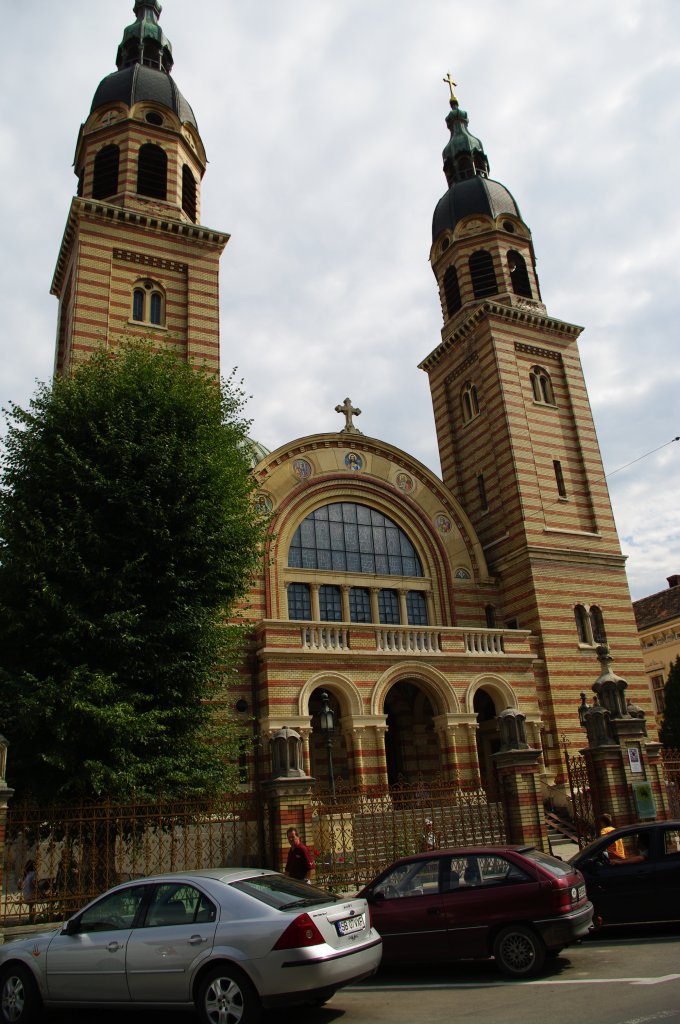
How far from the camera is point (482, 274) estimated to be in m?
34.2

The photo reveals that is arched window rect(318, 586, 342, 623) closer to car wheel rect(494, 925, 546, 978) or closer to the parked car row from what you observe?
the parked car row

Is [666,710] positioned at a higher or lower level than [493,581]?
lower

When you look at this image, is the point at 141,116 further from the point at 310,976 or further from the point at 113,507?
the point at 310,976

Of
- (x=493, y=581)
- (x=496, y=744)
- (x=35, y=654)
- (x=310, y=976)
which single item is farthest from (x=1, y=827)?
(x=493, y=581)

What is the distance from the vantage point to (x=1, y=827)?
37.3 feet

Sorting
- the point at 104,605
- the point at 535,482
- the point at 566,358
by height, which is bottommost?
the point at 104,605

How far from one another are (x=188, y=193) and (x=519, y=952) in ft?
99.6

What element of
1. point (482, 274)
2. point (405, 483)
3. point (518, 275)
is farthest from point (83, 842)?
point (518, 275)

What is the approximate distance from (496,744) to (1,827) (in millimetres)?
18149

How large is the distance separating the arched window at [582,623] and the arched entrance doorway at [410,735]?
6.44m

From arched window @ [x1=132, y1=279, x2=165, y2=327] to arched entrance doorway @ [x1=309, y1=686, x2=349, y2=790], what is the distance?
14.7m

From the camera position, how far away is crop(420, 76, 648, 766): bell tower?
1085 inches

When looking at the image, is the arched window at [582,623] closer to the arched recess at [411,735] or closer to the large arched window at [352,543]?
the large arched window at [352,543]

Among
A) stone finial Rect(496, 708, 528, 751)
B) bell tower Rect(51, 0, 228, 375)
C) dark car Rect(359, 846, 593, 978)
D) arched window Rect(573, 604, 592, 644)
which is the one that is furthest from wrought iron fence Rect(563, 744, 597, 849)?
bell tower Rect(51, 0, 228, 375)
